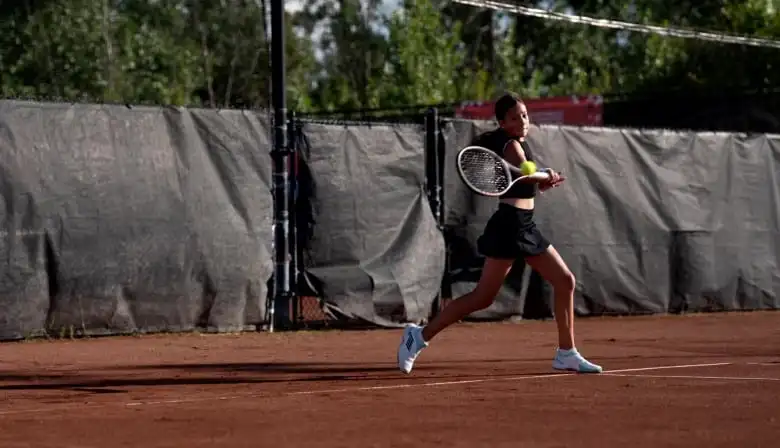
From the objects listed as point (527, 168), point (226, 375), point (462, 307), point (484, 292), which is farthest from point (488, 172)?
point (226, 375)

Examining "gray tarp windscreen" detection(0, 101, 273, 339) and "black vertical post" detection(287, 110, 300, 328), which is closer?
"gray tarp windscreen" detection(0, 101, 273, 339)

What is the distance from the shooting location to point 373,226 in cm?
1357

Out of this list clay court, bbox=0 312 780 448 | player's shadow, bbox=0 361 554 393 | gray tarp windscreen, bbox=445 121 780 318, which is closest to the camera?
clay court, bbox=0 312 780 448

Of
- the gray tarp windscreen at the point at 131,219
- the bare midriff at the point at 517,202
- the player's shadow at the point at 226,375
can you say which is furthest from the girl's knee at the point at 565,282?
the gray tarp windscreen at the point at 131,219

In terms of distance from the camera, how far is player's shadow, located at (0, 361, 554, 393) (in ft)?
28.1

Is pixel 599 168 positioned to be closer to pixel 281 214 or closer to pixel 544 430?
pixel 281 214

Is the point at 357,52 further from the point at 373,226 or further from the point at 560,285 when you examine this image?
the point at 560,285

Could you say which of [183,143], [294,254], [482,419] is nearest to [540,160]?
[294,254]

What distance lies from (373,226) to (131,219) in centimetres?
246

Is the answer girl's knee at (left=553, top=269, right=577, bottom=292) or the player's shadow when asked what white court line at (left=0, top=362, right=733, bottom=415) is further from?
girl's knee at (left=553, top=269, right=577, bottom=292)

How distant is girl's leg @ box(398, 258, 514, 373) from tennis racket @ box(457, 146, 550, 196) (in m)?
0.50

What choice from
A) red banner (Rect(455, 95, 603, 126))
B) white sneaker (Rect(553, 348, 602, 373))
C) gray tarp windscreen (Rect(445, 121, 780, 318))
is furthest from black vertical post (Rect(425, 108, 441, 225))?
red banner (Rect(455, 95, 603, 126))

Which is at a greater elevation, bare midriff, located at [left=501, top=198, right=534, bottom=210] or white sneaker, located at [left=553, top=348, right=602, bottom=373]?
bare midriff, located at [left=501, top=198, right=534, bottom=210]

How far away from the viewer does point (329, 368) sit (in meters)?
9.55
